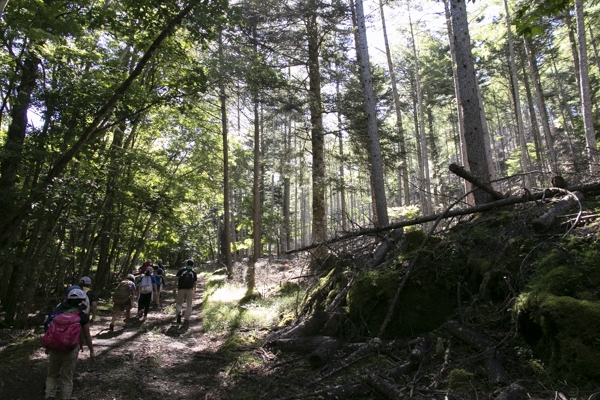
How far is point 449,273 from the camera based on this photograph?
561 cm

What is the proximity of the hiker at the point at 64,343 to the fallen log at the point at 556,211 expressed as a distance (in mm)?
6568

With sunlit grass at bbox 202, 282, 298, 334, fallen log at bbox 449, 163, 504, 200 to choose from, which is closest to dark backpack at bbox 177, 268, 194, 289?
sunlit grass at bbox 202, 282, 298, 334

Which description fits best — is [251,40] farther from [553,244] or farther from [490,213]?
[553,244]

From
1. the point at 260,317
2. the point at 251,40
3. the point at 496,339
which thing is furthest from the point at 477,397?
the point at 251,40

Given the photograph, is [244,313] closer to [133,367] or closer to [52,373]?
[133,367]

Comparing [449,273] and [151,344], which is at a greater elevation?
[449,273]

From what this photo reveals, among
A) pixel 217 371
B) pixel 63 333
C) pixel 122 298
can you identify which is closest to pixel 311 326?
pixel 217 371

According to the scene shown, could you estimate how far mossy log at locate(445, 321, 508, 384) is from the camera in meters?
3.60

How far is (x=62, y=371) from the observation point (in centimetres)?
495

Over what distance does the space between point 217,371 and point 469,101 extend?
7564 millimetres

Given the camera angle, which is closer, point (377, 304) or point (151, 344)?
point (377, 304)

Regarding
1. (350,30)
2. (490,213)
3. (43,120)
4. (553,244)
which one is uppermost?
(350,30)

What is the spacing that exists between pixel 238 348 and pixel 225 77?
8.18m

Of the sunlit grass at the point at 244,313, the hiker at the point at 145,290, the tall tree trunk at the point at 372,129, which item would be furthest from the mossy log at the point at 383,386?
the hiker at the point at 145,290
